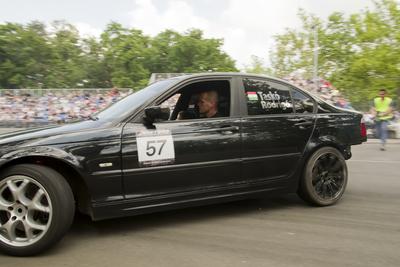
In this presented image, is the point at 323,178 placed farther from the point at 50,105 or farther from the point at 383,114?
the point at 50,105

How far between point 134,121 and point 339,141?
262cm

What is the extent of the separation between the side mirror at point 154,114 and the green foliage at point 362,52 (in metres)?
34.2

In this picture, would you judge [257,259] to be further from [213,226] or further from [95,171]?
[95,171]

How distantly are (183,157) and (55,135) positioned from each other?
1194 millimetres

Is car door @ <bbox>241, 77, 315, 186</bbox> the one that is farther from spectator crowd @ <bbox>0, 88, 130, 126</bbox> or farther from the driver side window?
spectator crowd @ <bbox>0, 88, 130, 126</bbox>

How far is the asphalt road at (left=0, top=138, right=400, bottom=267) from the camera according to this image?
11.6 feet

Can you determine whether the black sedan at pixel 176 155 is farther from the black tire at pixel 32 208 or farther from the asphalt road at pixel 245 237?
the asphalt road at pixel 245 237

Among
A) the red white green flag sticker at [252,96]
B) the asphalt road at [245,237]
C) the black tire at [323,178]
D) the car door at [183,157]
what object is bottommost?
the asphalt road at [245,237]

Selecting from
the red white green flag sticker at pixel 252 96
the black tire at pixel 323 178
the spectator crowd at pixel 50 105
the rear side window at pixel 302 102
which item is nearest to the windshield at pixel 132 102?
the red white green flag sticker at pixel 252 96

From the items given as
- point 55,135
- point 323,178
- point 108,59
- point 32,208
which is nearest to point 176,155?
point 55,135

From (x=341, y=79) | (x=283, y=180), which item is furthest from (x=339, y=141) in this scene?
(x=341, y=79)

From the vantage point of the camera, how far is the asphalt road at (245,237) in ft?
11.6

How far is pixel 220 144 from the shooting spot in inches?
175

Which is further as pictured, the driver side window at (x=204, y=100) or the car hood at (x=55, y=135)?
the driver side window at (x=204, y=100)
